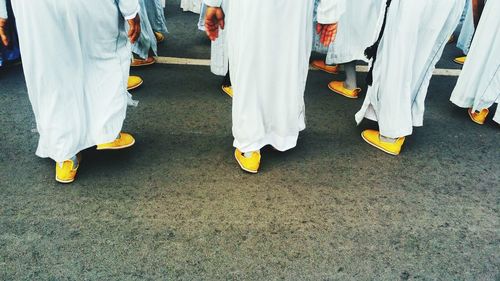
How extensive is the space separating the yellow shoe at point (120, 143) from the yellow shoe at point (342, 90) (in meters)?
1.89

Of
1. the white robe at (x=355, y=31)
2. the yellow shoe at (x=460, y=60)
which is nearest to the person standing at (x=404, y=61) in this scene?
the white robe at (x=355, y=31)

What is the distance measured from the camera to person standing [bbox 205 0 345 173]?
7.76 feet

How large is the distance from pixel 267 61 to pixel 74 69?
1.07m

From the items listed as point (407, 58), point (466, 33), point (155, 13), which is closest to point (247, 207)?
point (407, 58)

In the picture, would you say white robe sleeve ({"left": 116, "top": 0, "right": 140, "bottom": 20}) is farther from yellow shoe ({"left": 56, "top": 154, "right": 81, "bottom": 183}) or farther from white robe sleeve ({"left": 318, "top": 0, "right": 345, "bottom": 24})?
white robe sleeve ({"left": 318, "top": 0, "right": 345, "bottom": 24})

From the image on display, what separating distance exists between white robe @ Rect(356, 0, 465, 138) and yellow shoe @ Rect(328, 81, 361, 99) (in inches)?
31.2

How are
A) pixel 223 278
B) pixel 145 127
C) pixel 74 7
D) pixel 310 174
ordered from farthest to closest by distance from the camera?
pixel 145 127, pixel 310 174, pixel 74 7, pixel 223 278

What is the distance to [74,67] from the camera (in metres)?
2.32

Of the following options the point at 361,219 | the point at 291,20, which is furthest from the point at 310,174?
the point at 291,20

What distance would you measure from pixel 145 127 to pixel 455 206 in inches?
84.9

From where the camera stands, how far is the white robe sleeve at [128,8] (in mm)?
2314

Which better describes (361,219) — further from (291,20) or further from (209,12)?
(209,12)

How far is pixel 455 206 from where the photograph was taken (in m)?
2.51

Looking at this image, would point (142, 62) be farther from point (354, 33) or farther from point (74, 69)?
point (354, 33)
